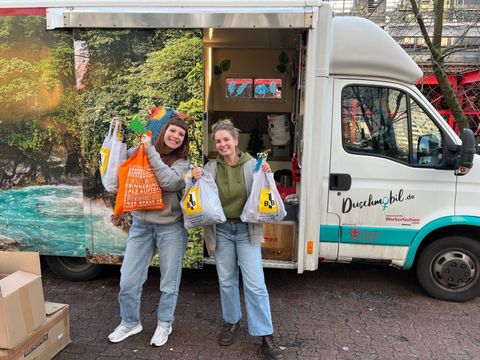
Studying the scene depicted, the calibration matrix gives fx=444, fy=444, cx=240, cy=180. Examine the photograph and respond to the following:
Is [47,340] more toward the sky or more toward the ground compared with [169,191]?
more toward the ground

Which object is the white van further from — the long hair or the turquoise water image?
the turquoise water image

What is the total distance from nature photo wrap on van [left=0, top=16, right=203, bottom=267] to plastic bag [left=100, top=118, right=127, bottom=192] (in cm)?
57

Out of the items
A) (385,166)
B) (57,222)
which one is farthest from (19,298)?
(385,166)

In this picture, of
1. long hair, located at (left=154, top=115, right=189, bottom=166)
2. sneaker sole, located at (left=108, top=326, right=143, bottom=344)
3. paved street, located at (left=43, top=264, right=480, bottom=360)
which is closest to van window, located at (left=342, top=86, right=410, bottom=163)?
paved street, located at (left=43, top=264, right=480, bottom=360)

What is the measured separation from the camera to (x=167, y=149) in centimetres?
312

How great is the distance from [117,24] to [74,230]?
1.83m

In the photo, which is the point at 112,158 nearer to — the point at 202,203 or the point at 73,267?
the point at 202,203

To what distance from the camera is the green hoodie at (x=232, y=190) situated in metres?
3.03

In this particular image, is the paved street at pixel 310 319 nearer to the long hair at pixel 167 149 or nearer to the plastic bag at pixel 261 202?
the plastic bag at pixel 261 202

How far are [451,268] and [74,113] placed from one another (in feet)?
11.9

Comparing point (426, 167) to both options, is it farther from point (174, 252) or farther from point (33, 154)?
point (33, 154)

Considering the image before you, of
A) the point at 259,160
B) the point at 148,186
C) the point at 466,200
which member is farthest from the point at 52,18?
the point at 466,200

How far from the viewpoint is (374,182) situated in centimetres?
390

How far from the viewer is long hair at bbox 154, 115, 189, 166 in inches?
120
